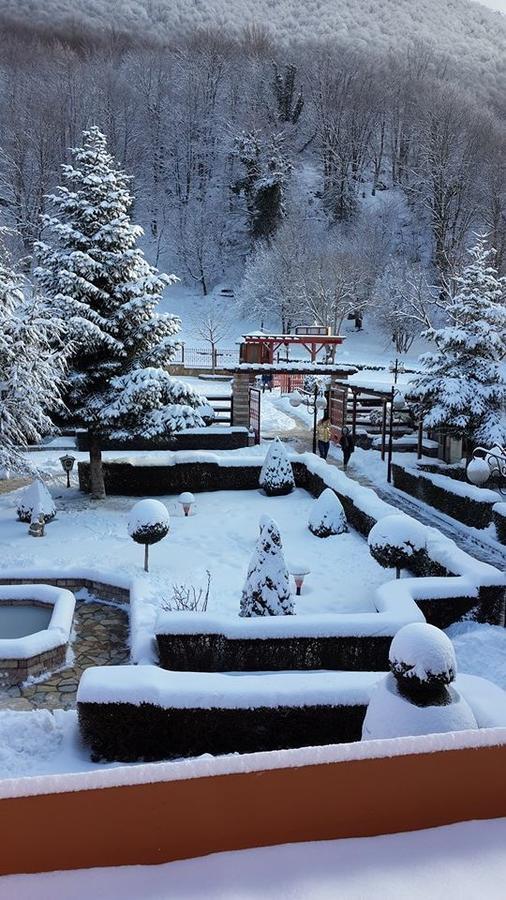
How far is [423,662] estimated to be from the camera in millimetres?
5453

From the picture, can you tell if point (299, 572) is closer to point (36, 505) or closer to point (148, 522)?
point (148, 522)

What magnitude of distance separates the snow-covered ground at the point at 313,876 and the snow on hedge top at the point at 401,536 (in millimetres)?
8017

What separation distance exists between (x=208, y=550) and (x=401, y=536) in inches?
179

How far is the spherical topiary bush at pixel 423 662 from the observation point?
545cm

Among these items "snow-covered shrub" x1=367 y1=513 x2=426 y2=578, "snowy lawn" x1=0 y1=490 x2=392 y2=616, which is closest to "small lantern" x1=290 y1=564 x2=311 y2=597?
"snowy lawn" x1=0 y1=490 x2=392 y2=616

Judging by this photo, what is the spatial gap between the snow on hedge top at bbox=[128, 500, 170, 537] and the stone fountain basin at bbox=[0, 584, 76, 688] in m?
1.89

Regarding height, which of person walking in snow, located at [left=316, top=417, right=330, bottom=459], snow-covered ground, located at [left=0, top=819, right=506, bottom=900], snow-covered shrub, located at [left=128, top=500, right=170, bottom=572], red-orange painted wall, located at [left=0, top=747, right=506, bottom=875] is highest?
red-orange painted wall, located at [left=0, top=747, right=506, bottom=875]

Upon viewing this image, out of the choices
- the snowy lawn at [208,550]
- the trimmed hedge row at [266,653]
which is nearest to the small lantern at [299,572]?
the snowy lawn at [208,550]

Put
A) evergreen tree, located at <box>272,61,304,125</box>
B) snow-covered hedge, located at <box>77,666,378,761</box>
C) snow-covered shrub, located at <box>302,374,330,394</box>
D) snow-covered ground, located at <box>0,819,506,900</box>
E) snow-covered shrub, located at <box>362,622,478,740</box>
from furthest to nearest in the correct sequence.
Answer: evergreen tree, located at <box>272,61,304,125</box>
snow-covered shrub, located at <box>302,374,330,394</box>
snow-covered hedge, located at <box>77,666,378,761</box>
snow-covered shrub, located at <box>362,622,478,740</box>
snow-covered ground, located at <box>0,819,506,900</box>

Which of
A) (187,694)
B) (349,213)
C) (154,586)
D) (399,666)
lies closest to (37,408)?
(154,586)

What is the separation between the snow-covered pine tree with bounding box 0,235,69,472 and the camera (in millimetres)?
13703

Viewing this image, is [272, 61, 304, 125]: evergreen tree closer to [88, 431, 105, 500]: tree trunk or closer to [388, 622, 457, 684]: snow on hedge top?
[88, 431, 105, 500]: tree trunk

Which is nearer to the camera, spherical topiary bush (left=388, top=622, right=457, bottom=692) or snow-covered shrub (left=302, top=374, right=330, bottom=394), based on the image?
spherical topiary bush (left=388, top=622, right=457, bottom=692)

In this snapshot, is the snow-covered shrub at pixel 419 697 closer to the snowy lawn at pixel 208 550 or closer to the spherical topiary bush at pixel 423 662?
the spherical topiary bush at pixel 423 662
